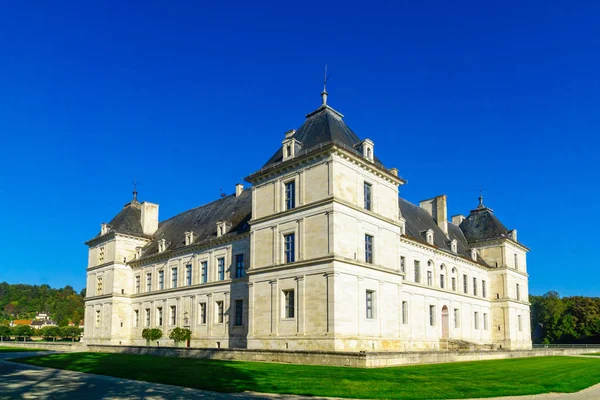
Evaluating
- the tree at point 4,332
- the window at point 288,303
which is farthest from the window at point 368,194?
the tree at point 4,332

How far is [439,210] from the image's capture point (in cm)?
5344

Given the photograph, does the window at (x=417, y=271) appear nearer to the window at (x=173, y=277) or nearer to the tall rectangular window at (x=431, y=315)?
the tall rectangular window at (x=431, y=315)

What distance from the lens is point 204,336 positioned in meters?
41.5

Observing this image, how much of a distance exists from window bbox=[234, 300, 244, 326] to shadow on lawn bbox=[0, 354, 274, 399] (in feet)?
53.3

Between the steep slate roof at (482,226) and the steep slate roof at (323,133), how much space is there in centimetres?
2531

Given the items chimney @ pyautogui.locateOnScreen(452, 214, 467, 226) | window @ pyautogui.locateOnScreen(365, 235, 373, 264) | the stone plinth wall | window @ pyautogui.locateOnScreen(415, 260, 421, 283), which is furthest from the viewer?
chimney @ pyautogui.locateOnScreen(452, 214, 467, 226)

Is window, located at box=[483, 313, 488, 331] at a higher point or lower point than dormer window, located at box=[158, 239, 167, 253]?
lower

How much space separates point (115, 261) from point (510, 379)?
131 feet

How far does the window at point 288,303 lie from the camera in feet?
101

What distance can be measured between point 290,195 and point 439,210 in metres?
25.3

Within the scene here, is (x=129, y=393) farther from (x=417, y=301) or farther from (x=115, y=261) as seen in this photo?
(x=115, y=261)

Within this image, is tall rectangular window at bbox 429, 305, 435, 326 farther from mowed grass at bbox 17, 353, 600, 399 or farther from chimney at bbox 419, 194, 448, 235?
mowed grass at bbox 17, 353, 600, 399

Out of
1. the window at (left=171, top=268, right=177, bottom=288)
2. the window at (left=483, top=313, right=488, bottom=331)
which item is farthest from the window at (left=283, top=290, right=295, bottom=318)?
the window at (left=483, top=313, right=488, bottom=331)

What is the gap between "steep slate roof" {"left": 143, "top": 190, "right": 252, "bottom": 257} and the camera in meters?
42.4
